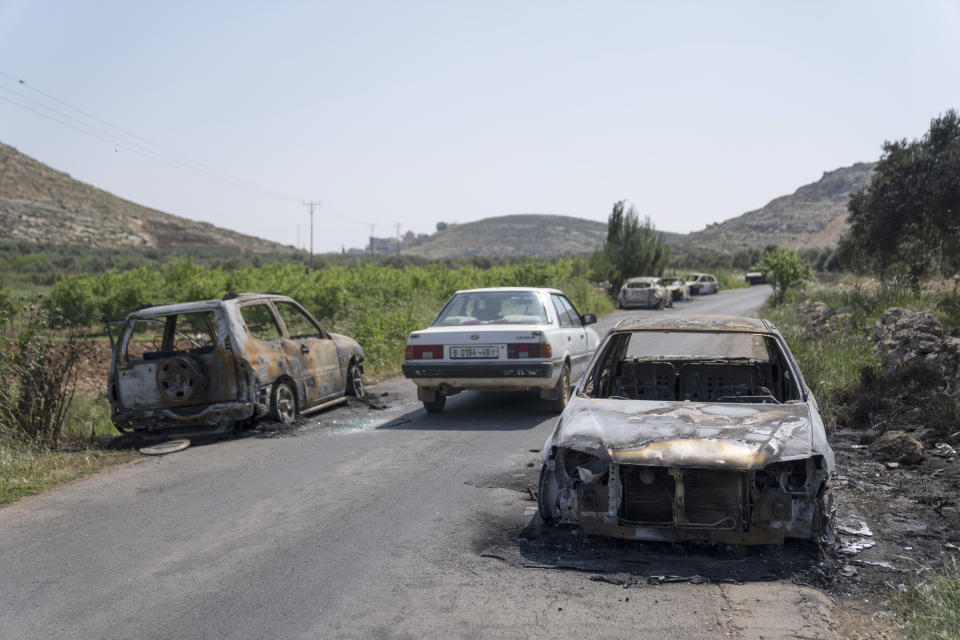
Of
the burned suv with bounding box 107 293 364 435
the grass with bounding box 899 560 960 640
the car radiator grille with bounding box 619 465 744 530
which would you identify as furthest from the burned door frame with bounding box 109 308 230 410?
the grass with bounding box 899 560 960 640

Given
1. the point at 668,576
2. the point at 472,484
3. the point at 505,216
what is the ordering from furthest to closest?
the point at 505,216
the point at 472,484
the point at 668,576

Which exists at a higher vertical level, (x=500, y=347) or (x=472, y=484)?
(x=500, y=347)

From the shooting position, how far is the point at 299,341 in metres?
10.3

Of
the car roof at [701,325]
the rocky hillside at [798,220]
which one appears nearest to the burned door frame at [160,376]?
the car roof at [701,325]

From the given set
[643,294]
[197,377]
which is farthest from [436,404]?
[643,294]

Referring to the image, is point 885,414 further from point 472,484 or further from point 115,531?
point 115,531

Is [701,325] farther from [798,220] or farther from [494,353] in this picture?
[798,220]

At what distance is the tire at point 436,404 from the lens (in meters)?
10.3

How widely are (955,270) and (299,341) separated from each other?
14.2 metres

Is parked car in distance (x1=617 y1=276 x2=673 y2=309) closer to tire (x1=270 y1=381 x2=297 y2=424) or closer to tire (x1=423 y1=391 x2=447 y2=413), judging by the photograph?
tire (x1=423 y1=391 x2=447 y2=413)

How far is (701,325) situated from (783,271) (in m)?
27.8

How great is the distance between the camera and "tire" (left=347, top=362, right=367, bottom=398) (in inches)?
453

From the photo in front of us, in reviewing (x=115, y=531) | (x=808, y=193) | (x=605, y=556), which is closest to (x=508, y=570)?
(x=605, y=556)

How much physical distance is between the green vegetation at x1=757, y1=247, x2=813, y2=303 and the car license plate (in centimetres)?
2494
